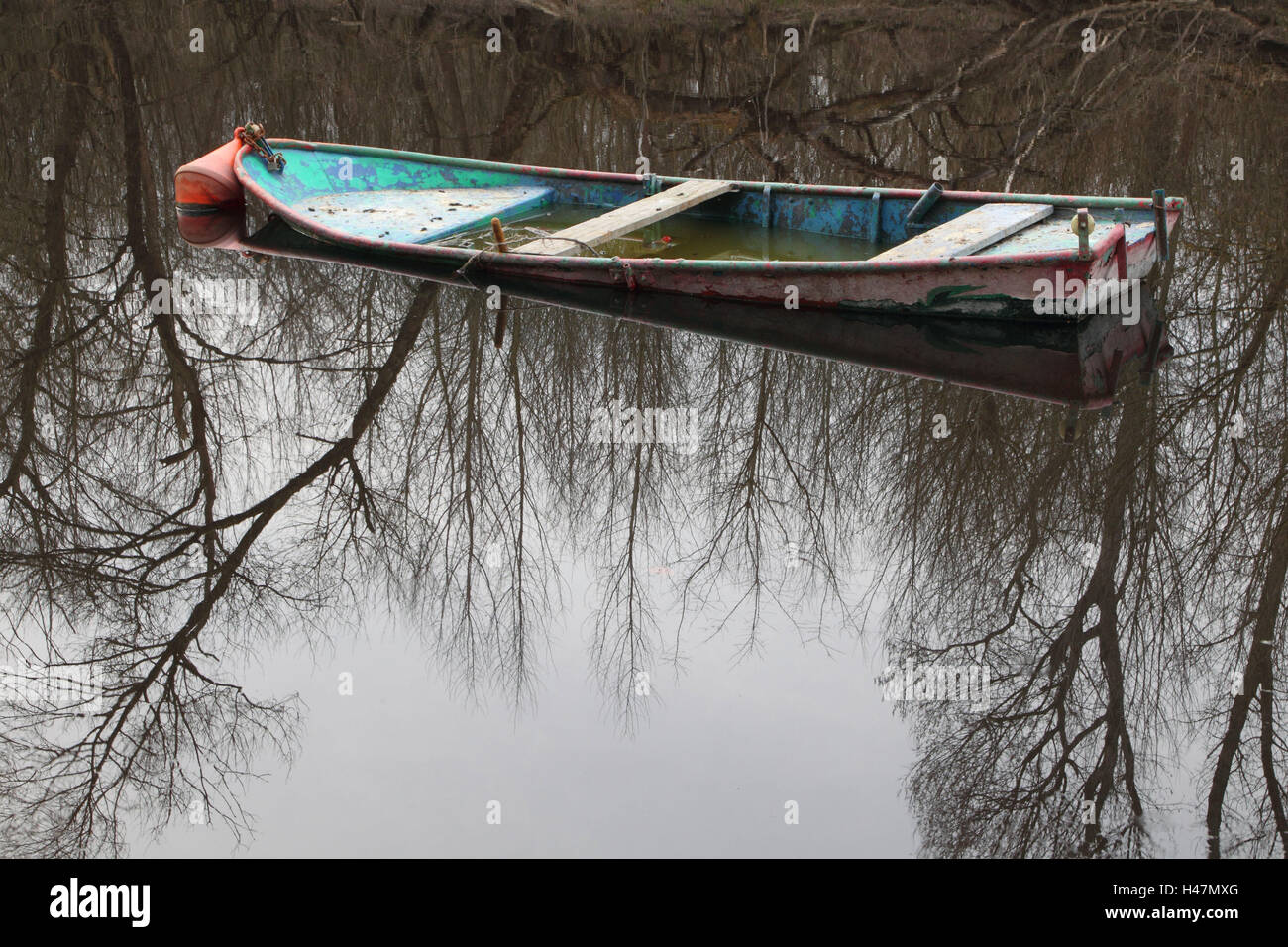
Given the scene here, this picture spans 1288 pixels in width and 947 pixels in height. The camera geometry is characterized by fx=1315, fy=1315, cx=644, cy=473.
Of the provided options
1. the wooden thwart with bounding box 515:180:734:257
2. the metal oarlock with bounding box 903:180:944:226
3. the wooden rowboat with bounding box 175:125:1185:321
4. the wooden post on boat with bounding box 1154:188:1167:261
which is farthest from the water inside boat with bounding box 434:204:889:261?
the wooden post on boat with bounding box 1154:188:1167:261

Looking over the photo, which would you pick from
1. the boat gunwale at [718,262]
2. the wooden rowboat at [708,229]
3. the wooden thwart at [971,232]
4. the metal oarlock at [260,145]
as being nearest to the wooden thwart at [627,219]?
the wooden rowboat at [708,229]

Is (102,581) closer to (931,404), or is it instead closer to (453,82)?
(931,404)

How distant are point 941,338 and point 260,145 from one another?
20.0ft

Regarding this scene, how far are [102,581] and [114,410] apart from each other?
206cm

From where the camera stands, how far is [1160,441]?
704cm

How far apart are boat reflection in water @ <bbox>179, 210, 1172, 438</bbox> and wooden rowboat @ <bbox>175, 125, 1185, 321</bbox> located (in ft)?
0.38

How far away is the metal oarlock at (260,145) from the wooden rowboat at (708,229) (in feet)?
0.03

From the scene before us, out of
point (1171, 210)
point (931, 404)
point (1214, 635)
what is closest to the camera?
point (1214, 635)

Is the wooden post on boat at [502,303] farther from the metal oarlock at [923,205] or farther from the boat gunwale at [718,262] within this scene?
the metal oarlock at [923,205]

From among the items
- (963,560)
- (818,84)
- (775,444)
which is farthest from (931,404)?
(818,84)

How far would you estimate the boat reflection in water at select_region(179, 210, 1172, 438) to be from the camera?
7.62 meters

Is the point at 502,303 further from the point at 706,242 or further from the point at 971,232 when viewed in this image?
the point at 971,232

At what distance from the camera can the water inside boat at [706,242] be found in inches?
392

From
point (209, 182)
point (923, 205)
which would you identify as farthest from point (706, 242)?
point (209, 182)
